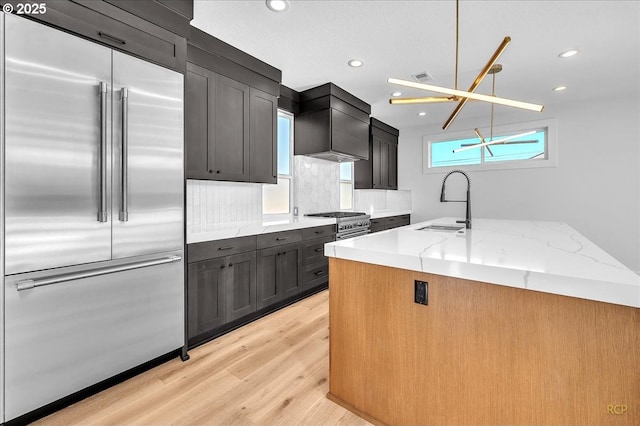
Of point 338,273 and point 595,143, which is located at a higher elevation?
point 595,143

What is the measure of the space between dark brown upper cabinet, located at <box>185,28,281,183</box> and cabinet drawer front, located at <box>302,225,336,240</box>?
0.70 metres

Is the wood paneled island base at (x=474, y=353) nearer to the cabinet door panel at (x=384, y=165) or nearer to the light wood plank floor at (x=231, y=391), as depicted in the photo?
the light wood plank floor at (x=231, y=391)

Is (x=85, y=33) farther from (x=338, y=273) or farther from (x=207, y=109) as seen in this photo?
(x=338, y=273)

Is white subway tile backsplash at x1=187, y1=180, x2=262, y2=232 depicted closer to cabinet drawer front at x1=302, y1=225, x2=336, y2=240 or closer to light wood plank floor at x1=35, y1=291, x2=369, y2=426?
cabinet drawer front at x1=302, y1=225, x2=336, y2=240

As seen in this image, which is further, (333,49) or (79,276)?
(333,49)

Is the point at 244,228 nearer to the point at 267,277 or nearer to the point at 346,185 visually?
the point at 267,277

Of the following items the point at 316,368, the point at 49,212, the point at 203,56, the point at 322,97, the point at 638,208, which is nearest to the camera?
the point at 49,212

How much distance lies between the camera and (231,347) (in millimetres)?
2354

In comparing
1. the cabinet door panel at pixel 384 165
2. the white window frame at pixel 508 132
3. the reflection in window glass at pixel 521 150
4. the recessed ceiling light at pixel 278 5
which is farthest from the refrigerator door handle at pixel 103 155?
the white window frame at pixel 508 132

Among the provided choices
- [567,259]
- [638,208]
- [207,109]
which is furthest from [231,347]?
[638,208]

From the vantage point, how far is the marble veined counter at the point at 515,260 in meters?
0.96

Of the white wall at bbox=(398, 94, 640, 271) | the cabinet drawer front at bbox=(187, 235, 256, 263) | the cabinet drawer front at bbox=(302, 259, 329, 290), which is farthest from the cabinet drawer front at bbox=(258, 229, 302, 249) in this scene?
the white wall at bbox=(398, 94, 640, 271)

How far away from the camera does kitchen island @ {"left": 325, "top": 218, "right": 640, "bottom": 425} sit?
1.00 metres

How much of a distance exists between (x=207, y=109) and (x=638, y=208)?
5.59 meters
